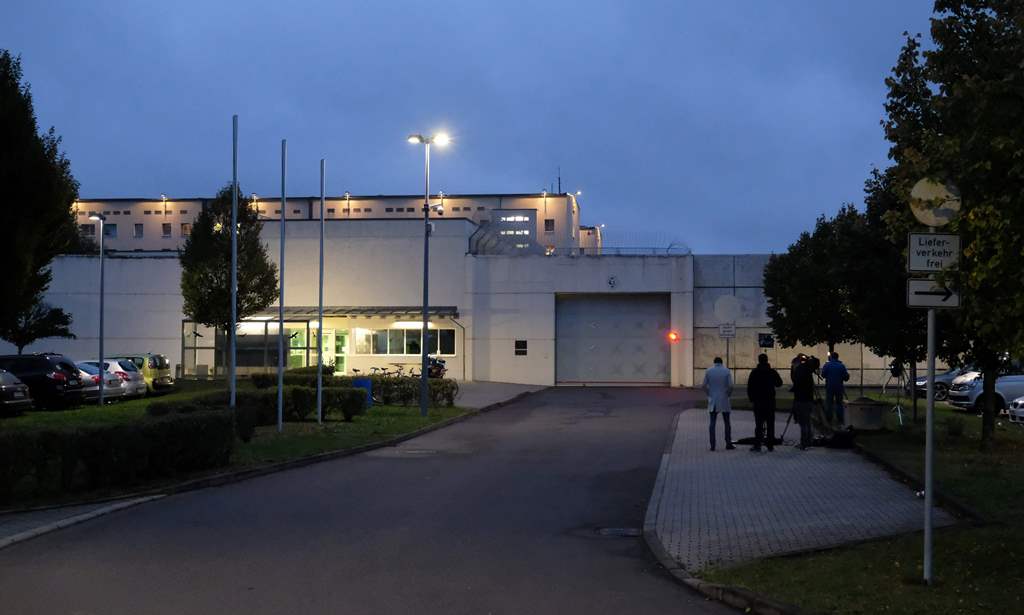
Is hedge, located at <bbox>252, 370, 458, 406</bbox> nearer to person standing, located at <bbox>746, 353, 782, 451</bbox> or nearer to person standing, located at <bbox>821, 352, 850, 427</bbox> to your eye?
person standing, located at <bbox>821, 352, 850, 427</bbox>

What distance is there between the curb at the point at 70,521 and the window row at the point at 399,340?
116ft

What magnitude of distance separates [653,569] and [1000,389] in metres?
24.8

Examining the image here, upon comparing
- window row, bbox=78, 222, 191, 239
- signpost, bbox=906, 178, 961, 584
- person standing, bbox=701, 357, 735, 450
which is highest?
window row, bbox=78, 222, 191, 239

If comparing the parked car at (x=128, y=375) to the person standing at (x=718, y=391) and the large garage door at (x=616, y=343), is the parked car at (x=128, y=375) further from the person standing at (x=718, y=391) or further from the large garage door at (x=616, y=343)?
the large garage door at (x=616, y=343)

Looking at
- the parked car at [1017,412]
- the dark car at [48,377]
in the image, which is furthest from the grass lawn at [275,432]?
the parked car at [1017,412]

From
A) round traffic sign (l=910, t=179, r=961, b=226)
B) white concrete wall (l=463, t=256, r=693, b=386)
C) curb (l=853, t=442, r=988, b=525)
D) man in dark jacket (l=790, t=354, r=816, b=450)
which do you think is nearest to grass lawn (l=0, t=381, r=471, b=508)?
man in dark jacket (l=790, t=354, r=816, b=450)

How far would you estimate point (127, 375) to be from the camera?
33.0 m

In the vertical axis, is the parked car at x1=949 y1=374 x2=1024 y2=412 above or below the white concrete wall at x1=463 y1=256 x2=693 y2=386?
below

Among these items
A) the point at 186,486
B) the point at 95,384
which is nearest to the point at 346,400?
the point at 95,384

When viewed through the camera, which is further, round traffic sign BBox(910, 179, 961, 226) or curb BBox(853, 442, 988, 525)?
curb BBox(853, 442, 988, 525)

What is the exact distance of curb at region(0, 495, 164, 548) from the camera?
34.7ft

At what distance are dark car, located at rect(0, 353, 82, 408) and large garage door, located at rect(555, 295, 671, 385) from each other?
2462 centimetres

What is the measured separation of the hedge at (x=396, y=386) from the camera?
104ft

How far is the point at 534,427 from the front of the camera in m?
25.9
